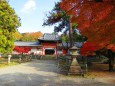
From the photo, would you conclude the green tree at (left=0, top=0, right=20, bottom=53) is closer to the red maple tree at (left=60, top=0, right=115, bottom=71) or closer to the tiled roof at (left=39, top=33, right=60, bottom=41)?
the red maple tree at (left=60, top=0, right=115, bottom=71)

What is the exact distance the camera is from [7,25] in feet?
131

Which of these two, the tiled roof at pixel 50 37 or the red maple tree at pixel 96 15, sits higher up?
the tiled roof at pixel 50 37

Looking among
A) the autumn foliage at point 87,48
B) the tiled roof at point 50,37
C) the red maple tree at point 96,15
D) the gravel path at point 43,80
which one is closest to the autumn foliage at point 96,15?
the red maple tree at point 96,15

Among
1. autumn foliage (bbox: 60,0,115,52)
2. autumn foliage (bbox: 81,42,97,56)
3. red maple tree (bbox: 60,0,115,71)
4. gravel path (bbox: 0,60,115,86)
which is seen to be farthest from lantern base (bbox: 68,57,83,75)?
autumn foliage (bbox: 60,0,115,52)

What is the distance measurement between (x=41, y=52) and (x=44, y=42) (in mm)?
2654

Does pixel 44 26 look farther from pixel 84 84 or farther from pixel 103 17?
pixel 103 17

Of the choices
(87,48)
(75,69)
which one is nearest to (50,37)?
(87,48)

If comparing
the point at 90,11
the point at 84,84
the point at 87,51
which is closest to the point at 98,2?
the point at 90,11

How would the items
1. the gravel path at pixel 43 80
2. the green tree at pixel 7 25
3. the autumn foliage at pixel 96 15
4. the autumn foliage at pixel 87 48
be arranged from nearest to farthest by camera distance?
the autumn foliage at pixel 96 15, the gravel path at pixel 43 80, the autumn foliage at pixel 87 48, the green tree at pixel 7 25

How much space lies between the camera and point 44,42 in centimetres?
6912

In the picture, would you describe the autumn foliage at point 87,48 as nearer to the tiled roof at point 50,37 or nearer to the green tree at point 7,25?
the green tree at point 7,25

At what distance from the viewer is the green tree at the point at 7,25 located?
38272 mm

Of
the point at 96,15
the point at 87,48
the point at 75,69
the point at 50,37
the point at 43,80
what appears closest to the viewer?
the point at 96,15

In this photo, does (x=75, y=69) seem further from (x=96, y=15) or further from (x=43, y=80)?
(x=96, y=15)
